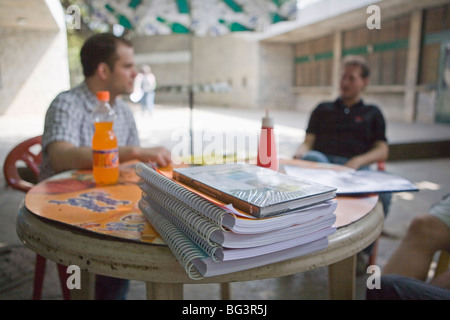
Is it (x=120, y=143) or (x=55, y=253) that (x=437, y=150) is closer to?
(x=120, y=143)

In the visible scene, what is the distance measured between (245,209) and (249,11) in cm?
287

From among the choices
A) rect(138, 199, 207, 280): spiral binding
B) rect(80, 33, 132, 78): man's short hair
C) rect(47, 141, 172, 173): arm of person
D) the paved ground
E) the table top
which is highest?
rect(80, 33, 132, 78): man's short hair

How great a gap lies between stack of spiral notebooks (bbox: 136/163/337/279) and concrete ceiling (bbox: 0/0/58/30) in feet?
8.89

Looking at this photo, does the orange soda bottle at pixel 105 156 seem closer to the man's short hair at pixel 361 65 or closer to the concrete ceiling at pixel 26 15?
the man's short hair at pixel 361 65

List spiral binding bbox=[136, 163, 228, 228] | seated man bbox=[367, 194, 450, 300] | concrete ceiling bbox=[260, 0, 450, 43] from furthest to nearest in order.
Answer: concrete ceiling bbox=[260, 0, 450, 43], seated man bbox=[367, 194, 450, 300], spiral binding bbox=[136, 163, 228, 228]

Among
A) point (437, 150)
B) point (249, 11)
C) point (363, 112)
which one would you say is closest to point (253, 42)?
point (437, 150)

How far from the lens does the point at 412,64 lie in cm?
837

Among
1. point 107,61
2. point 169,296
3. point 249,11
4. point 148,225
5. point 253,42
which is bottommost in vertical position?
point 169,296

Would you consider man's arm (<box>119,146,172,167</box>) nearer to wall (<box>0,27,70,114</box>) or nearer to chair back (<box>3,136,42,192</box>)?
chair back (<box>3,136,42,192</box>)

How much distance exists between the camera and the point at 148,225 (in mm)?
706

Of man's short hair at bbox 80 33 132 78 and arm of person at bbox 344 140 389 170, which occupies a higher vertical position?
man's short hair at bbox 80 33 132 78

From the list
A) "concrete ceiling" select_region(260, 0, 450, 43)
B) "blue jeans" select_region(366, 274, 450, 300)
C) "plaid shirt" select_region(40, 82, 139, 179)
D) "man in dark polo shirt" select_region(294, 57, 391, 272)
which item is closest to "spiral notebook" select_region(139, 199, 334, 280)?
"blue jeans" select_region(366, 274, 450, 300)

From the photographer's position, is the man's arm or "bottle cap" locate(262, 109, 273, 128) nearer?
"bottle cap" locate(262, 109, 273, 128)

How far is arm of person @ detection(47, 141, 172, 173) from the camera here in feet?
4.06
